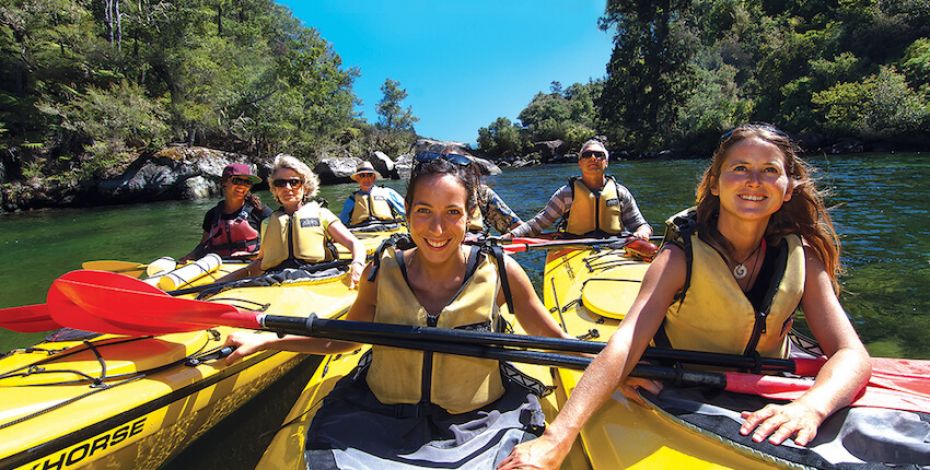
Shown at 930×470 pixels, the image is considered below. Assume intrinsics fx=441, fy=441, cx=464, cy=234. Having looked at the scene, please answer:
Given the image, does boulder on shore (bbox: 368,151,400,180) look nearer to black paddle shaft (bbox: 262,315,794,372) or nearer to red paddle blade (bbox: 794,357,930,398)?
black paddle shaft (bbox: 262,315,794,372)

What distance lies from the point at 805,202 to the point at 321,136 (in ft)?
110

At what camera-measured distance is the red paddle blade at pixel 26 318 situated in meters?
2.46

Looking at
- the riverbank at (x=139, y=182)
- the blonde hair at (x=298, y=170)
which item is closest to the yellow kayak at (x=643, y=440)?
the blonde hair at (x=298, y=170)

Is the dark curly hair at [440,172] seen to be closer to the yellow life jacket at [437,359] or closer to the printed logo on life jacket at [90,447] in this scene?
the yellow life jacket at [437,359]

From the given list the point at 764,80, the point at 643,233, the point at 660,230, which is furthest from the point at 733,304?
the point at 764,80

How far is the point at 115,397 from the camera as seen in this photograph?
204cm

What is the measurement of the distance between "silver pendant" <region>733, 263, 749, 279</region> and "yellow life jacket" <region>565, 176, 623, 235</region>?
327cm

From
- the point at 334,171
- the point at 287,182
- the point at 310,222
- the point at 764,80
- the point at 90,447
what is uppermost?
the point at 764,80

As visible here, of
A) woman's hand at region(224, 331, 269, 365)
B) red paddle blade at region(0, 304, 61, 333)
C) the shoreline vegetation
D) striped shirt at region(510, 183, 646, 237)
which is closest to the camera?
woman's hand at region(224, 331, 269, 365)

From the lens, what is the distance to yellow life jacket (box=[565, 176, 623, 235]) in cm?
491

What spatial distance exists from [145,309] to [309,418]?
1139mm

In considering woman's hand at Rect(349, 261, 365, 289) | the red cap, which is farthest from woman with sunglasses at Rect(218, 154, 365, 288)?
the red cap

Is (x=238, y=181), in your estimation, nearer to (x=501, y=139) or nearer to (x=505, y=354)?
(x=505, y=354)

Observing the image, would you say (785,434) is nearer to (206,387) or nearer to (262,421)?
(206,387)
